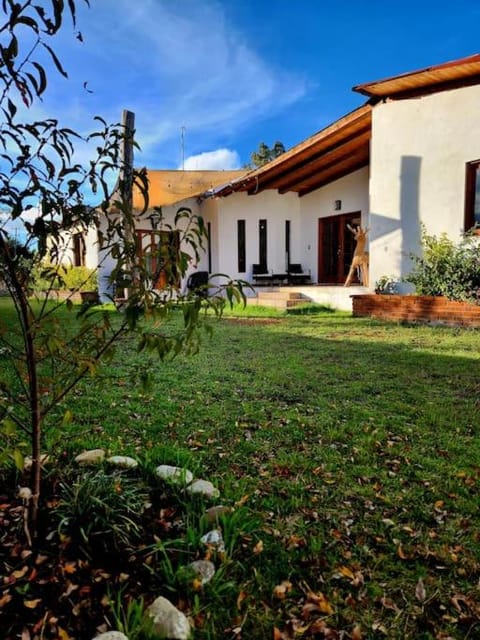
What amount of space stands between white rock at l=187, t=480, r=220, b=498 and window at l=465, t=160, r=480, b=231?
334 inches

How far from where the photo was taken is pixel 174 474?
225 cm

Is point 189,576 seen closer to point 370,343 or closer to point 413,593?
point 413,593

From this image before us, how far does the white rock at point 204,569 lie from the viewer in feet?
5.27

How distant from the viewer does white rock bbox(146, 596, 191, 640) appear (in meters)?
1.34

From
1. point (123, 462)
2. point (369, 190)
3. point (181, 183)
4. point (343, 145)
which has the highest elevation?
point (181, 183)

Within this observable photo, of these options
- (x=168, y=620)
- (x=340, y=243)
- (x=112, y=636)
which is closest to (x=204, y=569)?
(x=168, y=620)

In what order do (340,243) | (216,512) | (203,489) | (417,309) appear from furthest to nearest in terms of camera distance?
(340,243) → (417,309) → (203,489) → (216,512)

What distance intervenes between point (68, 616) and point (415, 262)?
30.8 feet

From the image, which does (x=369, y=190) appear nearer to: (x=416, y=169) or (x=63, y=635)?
(x=416, y=169)

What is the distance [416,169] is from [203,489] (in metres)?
9.33

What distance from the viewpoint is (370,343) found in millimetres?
6508

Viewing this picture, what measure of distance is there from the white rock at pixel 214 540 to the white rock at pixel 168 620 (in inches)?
13.4

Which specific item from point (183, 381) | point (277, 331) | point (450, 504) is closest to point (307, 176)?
point (277, 331)

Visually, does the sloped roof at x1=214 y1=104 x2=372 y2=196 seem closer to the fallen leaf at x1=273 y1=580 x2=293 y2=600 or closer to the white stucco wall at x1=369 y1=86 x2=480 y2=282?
the white stucco wall at x1=369 y1=86 x2=480 y2=282
